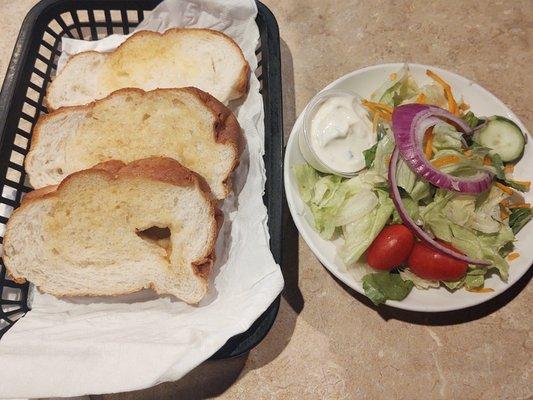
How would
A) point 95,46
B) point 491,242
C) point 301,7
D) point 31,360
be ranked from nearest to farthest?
point 31,360
point 491,242
point 95,46
point 301,7

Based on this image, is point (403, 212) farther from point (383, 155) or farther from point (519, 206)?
point (519, 206)

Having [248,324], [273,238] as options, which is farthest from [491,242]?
[248,324]

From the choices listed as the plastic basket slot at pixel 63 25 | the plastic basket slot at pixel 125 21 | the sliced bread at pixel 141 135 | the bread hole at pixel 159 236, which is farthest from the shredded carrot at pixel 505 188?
the plastic basket slot at pixel 63 25

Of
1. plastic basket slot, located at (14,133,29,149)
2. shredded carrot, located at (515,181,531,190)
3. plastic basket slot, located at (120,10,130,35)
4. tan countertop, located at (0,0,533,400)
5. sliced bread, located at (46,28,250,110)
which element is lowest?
tan countertop, located at (0,0,533,400)

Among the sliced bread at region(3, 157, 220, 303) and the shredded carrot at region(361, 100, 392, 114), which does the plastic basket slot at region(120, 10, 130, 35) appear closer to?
the sliced bread at region(3, 157, 220, 303)

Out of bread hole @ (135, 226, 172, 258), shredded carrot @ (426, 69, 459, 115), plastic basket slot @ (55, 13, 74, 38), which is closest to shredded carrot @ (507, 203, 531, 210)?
shredded carrot @ (426, 69, 459, 115)

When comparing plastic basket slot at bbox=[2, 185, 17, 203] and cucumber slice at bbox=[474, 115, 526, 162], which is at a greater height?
plastic basket slot at bbox=[2, 185, 17, 203]

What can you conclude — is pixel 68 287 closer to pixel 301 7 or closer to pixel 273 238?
pixel 273 238

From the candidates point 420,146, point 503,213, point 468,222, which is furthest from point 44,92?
point 503,213
